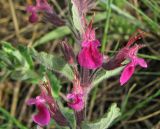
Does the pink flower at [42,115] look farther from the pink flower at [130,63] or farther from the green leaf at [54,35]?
the green leaf at [54,35]

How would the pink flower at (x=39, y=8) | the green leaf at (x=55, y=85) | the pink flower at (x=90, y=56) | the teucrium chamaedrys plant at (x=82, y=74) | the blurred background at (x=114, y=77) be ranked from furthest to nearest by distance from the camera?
the blurred background at (x=114, y=77) → the green leaf at (x=55, y=85) → the pink flower at (x=39, y=8) → the teucrium chamaedrys plant at (x=82, y=74) → the pink flower at (x=90, y=56)

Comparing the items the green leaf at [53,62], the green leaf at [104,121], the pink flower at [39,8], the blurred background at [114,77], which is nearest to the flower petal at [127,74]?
the green leaf at [104,121]

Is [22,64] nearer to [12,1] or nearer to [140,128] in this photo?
[140,128]

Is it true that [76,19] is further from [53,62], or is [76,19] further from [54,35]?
[54,35]

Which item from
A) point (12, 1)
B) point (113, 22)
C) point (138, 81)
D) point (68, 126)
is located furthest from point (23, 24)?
point (68, 126)

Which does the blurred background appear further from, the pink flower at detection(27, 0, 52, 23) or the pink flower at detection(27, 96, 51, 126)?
the pink flower at detection(27, 96, 51, 126)

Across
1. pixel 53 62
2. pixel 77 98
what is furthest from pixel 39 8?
pixel 77 98
